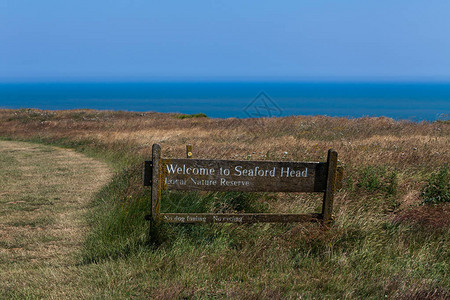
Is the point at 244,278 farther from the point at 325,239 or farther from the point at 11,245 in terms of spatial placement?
the point at 11,245

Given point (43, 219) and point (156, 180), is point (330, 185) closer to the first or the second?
point (156, 180)

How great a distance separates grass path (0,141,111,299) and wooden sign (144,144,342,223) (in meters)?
1.50

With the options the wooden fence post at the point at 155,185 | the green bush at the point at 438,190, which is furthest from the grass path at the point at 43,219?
the green bush at the point at 438,190

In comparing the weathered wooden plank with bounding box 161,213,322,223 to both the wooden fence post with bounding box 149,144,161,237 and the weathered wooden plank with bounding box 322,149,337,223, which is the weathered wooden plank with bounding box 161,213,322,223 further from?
the weathered wooden plank with bounding box 322,149,337,223

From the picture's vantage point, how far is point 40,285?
4.81 metres

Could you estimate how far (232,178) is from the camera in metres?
5.53

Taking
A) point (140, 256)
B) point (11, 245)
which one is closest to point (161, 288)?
point (140, 256)

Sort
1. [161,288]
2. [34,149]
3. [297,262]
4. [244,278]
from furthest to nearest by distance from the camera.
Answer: [34,149] → [297,262] → [244,278] → [161,288]

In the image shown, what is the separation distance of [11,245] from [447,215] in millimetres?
6866

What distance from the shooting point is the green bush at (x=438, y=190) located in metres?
7.62

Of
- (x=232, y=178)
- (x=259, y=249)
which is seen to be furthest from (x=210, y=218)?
(x=259, y=249)

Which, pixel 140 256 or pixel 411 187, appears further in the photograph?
pixel 411 187

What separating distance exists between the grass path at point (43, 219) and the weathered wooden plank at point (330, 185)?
3.34 metres

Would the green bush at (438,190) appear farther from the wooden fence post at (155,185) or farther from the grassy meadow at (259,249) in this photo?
the wooden fence post at (155,185)
